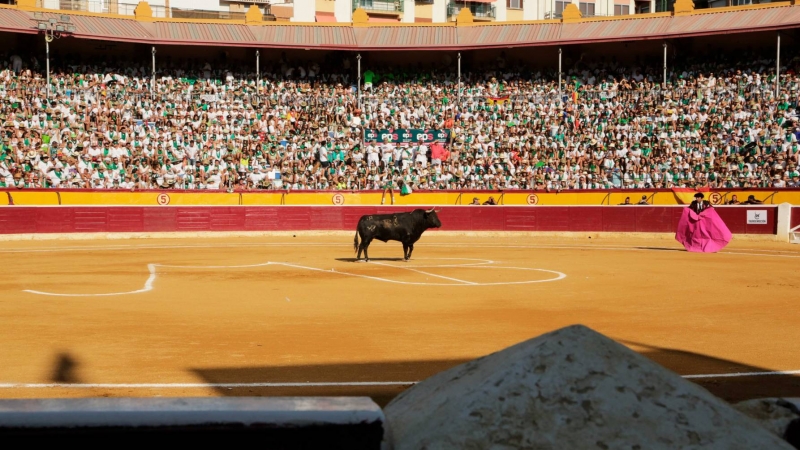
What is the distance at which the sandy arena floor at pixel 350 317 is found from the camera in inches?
300

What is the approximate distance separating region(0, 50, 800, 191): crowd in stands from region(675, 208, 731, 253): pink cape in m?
9.16

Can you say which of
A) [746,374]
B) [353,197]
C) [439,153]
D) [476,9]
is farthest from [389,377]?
[476,9]

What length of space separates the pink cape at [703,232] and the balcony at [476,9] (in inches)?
1610

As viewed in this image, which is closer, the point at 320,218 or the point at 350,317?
the point at 350,317

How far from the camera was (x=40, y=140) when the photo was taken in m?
32.7

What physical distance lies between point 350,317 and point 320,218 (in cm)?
2131

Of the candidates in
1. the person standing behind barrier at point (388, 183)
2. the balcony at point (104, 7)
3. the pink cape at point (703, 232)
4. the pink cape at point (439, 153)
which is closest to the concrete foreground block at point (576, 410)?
the pink cape at point (703, 232)

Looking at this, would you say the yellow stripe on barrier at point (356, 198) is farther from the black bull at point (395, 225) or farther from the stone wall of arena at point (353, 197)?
the black bull at point (395, 225)

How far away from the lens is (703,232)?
23.8m

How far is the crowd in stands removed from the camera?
108 feet

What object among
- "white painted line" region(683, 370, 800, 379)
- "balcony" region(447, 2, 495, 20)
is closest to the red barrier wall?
"white painted line" region(683, 370, 800, 379)

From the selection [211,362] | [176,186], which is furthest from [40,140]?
[211,362]

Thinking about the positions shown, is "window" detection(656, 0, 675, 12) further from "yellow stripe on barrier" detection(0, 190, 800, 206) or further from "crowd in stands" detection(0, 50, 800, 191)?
"yellow stripe on barrier" detection(0, 190, 800, 206)

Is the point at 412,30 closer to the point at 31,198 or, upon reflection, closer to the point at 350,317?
the point at 31,198
